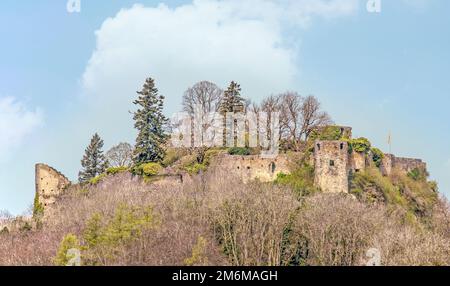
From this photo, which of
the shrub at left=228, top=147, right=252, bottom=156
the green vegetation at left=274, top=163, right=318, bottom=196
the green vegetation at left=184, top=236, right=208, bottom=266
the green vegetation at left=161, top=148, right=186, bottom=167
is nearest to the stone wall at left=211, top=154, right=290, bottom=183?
the green vegetation at left=274, top=163, right=318, bottom=196

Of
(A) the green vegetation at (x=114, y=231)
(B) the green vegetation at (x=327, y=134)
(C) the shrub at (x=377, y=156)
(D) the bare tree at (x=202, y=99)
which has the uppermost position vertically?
Result: (D) the bare tree at (x=202, y=99)

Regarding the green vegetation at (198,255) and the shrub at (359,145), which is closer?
the green vegetation at (198,255)

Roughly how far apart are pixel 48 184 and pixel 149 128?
8.60m

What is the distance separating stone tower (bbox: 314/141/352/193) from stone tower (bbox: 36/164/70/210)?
18.0 m

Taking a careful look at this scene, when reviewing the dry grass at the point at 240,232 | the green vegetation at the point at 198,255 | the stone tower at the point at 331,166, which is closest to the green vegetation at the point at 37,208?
the dry grass at the point at 240,232

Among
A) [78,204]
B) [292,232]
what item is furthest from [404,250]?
[78,204]

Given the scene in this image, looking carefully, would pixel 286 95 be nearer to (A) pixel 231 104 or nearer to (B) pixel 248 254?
(A) pixel 231 104

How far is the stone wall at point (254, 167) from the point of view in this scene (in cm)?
6347

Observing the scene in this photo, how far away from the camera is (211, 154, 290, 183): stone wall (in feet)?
208

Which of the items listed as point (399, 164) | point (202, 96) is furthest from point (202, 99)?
point (399, 164)

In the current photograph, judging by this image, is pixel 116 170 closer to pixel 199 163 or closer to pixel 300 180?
pixel 199 163

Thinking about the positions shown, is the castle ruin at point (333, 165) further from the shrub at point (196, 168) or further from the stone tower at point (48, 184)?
the stone tower at point (48, 184)

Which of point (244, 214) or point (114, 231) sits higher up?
point (244, 214)

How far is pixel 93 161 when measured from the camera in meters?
79.9
